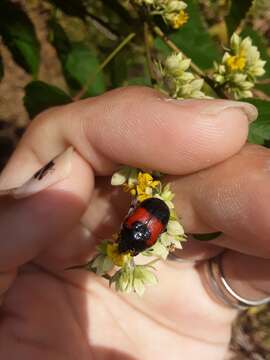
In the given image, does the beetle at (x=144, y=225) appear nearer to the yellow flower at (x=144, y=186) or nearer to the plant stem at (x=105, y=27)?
the yellow flower at (x=144, y=186)

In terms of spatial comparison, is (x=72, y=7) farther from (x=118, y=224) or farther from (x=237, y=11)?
(x=118, y=224)

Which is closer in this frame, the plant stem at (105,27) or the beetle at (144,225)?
the beetle at (144,225)

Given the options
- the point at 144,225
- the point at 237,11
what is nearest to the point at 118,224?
the point at 144,225

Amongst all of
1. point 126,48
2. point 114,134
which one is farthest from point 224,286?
point 126,48

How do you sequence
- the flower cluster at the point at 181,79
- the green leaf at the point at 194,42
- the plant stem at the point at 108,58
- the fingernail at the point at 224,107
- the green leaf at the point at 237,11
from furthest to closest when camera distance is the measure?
the plant stem at the point at 108,58
the green leaf at the point at 194,42
the green leaf at the point at 237,11
the flower cluster at the point at 181,79
the fingernail at the point at 224,107

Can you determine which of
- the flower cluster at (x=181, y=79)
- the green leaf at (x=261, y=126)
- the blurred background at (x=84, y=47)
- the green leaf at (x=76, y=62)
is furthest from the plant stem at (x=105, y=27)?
the green leaf at (x=261, y=126)

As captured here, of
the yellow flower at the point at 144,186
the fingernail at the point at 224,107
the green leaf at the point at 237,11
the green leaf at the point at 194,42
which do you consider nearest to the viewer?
the fingernail at the point at 224,107

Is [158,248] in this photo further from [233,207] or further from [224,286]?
[224,286]

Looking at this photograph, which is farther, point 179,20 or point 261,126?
point 179,20
